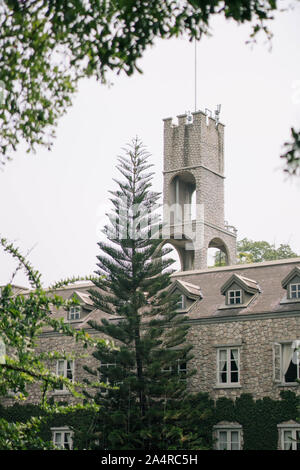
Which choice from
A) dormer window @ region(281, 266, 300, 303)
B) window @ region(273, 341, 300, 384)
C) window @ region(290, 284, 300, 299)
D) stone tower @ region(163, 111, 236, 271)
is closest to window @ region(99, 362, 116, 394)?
window @ region(273, 341, 300, 384)

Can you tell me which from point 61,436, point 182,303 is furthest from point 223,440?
point 61,436

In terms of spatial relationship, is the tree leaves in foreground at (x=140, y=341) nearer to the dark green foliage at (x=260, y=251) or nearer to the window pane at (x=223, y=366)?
the window pane at (x=223, y=366)

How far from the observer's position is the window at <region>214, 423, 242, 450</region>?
22.9m

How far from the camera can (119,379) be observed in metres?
23.2

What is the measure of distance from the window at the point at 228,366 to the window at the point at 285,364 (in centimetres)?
131

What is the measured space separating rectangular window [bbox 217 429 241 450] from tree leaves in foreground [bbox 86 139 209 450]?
2.48ft

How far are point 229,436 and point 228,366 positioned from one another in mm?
2027

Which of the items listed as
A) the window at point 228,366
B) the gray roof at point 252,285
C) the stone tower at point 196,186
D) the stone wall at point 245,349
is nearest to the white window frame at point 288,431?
the stone wall at point 245,349

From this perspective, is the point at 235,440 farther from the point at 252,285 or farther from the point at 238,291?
the point at 252,285

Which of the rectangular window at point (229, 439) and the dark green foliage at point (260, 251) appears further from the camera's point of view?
the dark green foliage at point (260, 251)

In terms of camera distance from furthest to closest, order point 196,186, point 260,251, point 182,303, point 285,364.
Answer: point 260,251
point 196,186
point 182,303
point 285,364

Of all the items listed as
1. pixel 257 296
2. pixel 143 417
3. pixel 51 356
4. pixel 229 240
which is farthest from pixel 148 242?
pixel 51 356

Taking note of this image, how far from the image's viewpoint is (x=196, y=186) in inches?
1417

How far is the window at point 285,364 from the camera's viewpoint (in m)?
22.5
